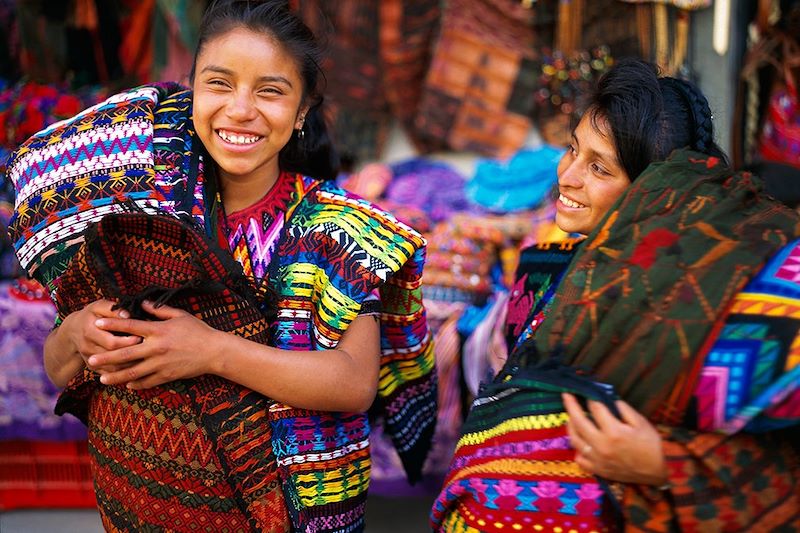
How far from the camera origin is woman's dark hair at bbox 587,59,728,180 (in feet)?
5.50

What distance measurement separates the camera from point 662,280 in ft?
4.49

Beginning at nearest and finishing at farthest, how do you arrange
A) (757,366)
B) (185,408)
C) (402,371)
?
(757,366), (185,408), (402,371)

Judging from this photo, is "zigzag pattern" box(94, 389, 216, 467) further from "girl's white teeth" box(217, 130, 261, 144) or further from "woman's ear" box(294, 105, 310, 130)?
"woman's ear" box(294, 105, 310, 130)

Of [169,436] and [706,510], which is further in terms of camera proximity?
[169,436]

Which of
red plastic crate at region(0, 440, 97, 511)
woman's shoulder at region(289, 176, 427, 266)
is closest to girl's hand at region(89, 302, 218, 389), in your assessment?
woman's shoulder at region(289, 176, 427, 266)

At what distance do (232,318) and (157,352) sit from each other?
0.18 m

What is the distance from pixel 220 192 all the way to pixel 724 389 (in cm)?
115

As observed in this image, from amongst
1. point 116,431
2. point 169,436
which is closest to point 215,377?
point 169,436

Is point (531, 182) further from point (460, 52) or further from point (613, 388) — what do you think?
point (613, 388)

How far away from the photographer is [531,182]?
371 cm

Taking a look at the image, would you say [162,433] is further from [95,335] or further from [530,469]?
[530,469]

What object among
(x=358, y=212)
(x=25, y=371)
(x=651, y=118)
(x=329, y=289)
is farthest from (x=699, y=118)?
(x=25, y=371)

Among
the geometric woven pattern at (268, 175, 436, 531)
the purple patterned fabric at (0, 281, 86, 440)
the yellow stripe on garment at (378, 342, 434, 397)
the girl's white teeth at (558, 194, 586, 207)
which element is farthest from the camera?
the purple patterned fabric at (0, 281, 86, 440)

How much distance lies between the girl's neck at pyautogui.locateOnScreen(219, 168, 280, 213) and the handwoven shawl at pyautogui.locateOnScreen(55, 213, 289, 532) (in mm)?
234
